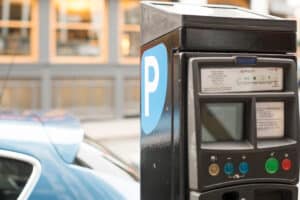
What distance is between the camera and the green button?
2062 mm

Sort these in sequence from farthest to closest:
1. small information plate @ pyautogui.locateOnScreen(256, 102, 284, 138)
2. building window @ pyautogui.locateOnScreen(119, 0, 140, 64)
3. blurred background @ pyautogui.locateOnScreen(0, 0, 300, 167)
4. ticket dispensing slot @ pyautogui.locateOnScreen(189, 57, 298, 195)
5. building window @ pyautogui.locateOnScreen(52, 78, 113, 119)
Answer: building window @ pyautogui.locateOnScreen(119, 0, 140, 64), building window @ pyautogui.locateOnScreen(52, 78, 113, 119), blurred background @ pyautogui.locateOnScreen(0, 0, 300, 167), small information plate @ pyautogui.locateOnScreen(256, 102, 284, 138), ticket dispensing slot @ pyautogui.locateOnScreen(189, 57, 298, 195)

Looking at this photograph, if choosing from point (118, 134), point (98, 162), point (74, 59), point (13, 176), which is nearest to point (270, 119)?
point (98, 162)

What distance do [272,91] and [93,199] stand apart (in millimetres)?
942

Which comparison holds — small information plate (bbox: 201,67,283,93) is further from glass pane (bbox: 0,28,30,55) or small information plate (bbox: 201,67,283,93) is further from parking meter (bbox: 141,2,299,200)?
glass pane (bbox: 0,28,30,55)

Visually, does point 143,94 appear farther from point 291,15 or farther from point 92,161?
point 291,15

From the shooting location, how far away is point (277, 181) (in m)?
2.09

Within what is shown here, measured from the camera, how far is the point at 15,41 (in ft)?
42.2

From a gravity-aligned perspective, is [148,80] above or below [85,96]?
above

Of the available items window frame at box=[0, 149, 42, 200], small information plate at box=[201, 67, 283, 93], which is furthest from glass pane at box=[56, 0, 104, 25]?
small information plate at box=[201, 67, 283, 93]

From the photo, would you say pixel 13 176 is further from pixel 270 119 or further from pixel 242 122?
pixel 270 119

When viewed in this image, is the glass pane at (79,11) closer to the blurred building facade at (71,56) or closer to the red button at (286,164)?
the blurred building facade at (71,56)

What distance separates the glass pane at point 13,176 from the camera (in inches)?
94.4

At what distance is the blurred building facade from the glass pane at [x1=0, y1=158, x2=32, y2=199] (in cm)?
1007

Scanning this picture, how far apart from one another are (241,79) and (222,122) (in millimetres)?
187
